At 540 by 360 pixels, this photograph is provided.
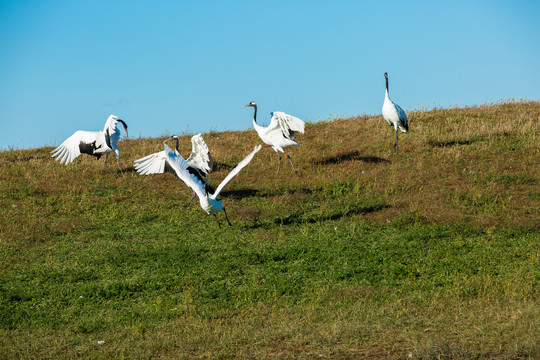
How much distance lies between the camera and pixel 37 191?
15555mm

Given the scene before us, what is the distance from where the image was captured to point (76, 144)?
17.4 meters

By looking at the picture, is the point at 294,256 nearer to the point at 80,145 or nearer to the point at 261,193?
the point at 261,193

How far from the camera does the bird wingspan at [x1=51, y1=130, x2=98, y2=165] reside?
17281 millimetres

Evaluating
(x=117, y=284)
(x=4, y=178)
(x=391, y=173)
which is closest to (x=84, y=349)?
(x=117, y=284)

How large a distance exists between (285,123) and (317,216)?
4607 millimetres

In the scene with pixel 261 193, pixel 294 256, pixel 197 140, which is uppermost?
pixel 197 140

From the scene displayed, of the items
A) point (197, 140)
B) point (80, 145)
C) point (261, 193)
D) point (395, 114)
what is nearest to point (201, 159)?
point (197, 140)

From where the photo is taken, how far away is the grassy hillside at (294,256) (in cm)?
664

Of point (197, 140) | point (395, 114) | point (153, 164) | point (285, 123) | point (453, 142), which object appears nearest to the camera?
point (153, 164)

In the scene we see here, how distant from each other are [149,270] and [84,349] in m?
3.16

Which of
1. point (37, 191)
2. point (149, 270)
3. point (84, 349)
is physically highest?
point (37, 191)

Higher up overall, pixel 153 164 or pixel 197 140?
pixel 197 140

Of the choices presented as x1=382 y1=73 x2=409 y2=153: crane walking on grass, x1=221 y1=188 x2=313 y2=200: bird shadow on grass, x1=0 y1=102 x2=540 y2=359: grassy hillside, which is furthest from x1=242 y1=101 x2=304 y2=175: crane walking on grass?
x1=382 y1=73 x2=409 y2=153: crane walking on grass

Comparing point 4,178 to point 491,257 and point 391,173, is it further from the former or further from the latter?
point 491,257
